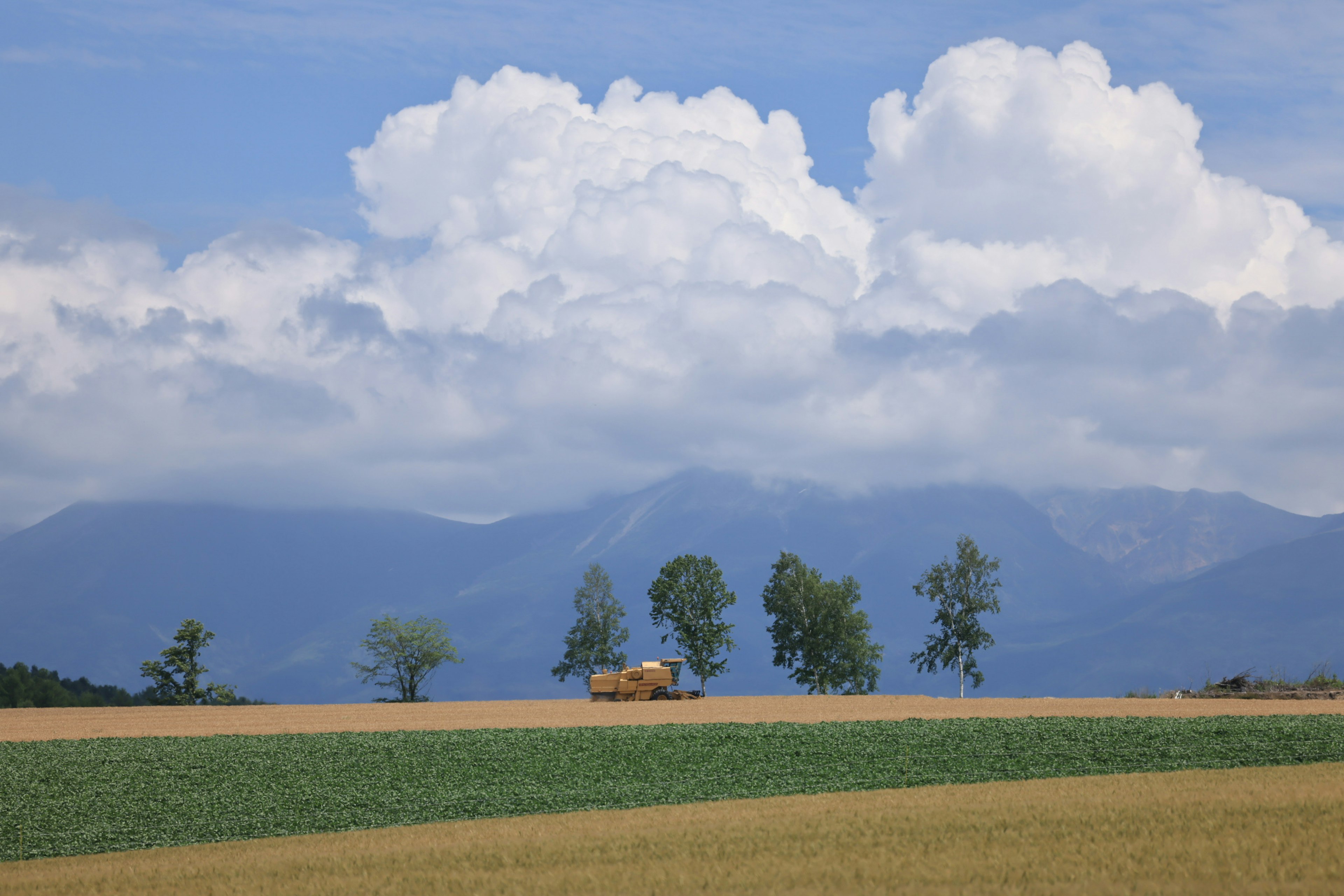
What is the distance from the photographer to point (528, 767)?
38031 millimetres

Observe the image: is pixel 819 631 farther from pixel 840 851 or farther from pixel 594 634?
pixel 840 851

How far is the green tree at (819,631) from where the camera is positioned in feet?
328

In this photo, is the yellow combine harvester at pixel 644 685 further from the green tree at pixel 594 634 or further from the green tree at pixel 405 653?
the green tree at pixel 594 634

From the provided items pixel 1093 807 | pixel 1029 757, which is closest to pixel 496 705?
pixel 1029 757

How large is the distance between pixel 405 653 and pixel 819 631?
3526 centimetres

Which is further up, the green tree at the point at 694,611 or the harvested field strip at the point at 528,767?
the green tree at the point at 694,611

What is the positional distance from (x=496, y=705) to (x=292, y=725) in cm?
1607

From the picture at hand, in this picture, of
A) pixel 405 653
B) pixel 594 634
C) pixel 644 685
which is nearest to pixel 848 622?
pixel 594 634

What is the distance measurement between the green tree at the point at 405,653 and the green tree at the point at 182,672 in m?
A: 12.4

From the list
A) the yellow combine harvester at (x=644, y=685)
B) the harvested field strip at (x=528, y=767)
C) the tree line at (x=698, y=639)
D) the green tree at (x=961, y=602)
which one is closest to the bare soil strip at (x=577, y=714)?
the yellow combine harvester at (x=644, y=685)

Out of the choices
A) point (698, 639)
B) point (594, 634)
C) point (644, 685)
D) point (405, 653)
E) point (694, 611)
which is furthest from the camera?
point (594, 634)

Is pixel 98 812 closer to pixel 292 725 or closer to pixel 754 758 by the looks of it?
pixel 754 758

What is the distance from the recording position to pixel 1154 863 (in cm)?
1825

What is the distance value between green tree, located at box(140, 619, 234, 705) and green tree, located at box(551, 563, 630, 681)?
1283 inches
